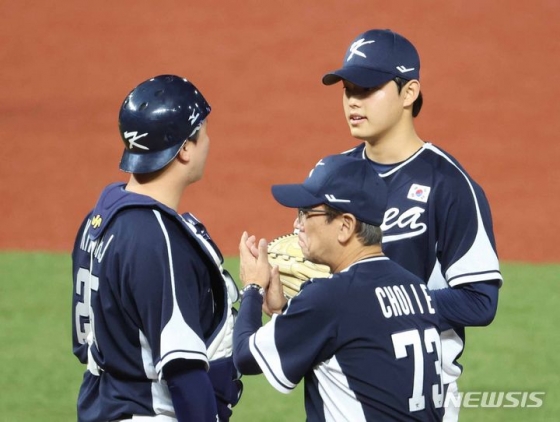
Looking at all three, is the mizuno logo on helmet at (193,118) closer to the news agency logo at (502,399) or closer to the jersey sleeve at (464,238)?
the jersey sleeve at (464,238)

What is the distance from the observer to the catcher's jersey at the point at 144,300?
3.35m

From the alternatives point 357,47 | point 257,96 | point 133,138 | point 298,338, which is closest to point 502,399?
point 357,47

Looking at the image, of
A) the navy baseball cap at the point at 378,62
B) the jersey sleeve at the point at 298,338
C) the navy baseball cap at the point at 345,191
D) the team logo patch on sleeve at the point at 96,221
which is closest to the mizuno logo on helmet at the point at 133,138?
the team logo patch on sleeve at the point at 96,221

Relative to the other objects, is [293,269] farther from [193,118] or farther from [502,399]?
[502,399]

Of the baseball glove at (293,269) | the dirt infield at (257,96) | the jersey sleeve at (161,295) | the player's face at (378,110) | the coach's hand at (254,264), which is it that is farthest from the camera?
the dirt infield at (257,96)

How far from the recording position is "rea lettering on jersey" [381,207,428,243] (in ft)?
13.8

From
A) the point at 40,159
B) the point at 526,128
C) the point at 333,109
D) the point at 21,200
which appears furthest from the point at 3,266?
the point at 526,128

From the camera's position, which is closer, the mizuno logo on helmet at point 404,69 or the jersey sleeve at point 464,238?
the jersey sleeve at point 464,238

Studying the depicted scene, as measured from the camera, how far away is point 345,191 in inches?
138

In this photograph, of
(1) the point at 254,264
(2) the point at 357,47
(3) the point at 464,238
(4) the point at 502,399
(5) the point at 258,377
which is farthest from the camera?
(5) the point at 258,377

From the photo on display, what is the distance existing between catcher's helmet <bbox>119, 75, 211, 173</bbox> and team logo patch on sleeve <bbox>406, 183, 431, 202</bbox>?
1058 mm

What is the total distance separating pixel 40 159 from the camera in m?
11.4

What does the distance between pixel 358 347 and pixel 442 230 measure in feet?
3.30

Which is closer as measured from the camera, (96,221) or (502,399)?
(96,221)
